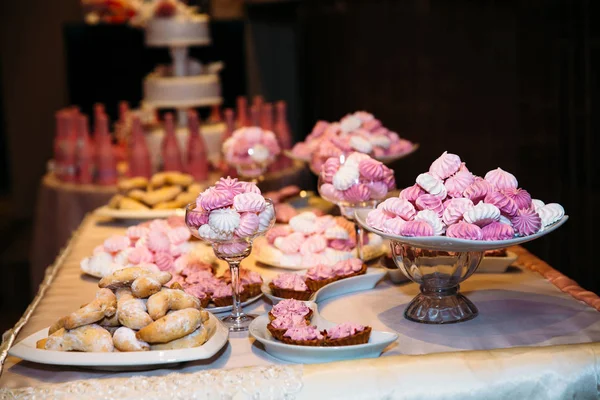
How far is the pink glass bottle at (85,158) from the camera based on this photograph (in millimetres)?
3994

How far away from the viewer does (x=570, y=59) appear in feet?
9.63

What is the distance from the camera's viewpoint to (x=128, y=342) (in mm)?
1429

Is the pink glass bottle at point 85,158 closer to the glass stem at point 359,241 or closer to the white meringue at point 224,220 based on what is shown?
the glass stem at point 359,241

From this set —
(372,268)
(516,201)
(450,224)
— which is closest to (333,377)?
(450,224)

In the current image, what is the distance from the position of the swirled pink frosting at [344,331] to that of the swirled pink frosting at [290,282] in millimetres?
333

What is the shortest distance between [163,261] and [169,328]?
629mm

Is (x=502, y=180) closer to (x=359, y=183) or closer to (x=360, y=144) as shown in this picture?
(x=359, y=183)

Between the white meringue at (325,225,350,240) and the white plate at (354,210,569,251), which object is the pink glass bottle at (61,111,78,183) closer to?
the white meringue at (325,225,350,240)

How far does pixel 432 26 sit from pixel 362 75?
1075 mm

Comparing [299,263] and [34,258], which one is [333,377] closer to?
[299,263]

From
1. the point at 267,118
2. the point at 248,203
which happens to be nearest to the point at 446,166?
the point at 248,203

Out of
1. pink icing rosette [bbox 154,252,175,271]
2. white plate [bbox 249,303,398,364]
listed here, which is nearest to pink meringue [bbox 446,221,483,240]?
white plate [bbox 249,303,398,364]

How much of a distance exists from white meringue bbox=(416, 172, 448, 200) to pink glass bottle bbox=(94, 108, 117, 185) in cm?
264

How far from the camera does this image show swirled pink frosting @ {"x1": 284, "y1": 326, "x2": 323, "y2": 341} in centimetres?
146
